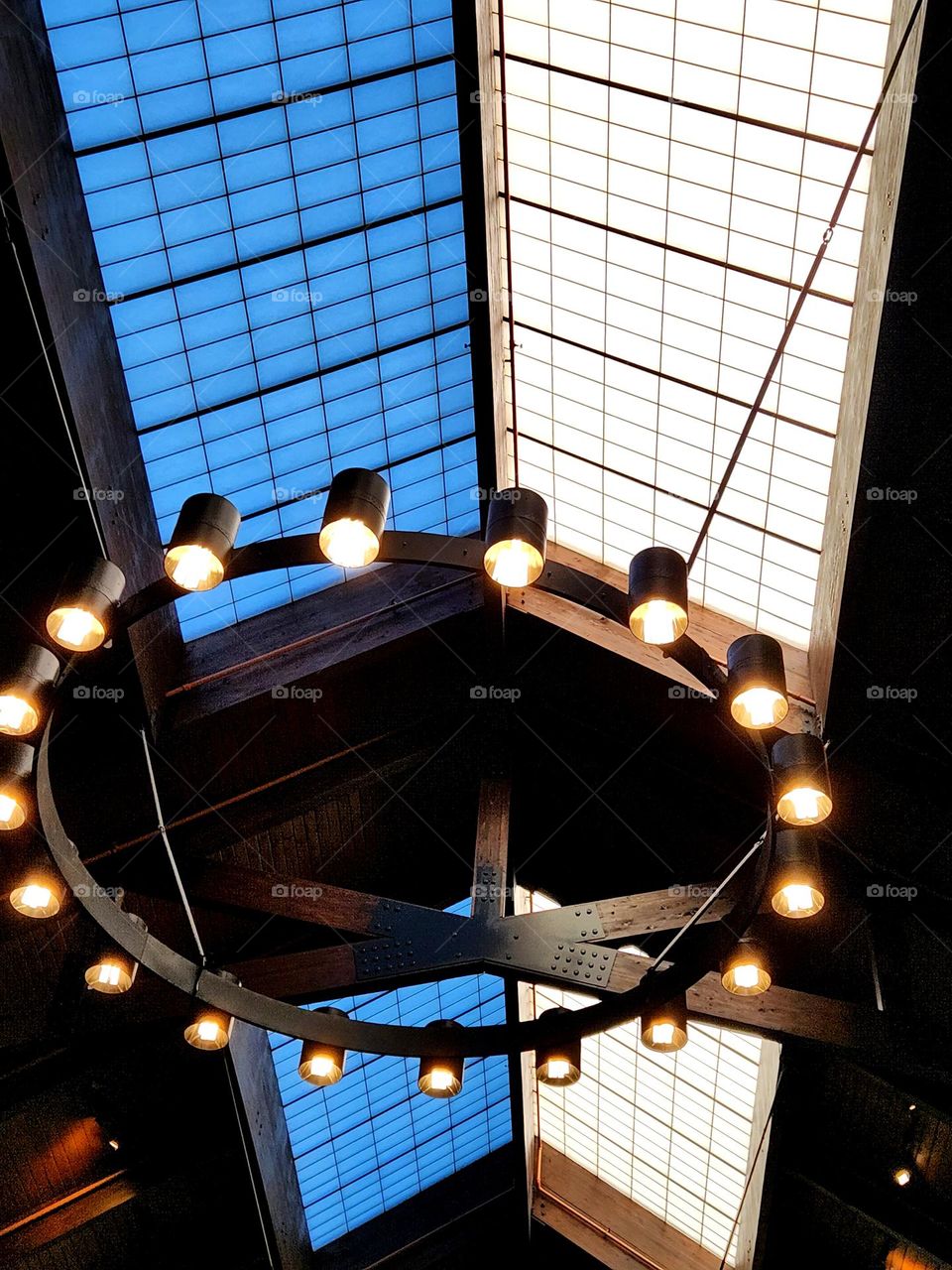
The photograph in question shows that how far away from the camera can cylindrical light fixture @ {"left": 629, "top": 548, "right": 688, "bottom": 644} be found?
533 cm

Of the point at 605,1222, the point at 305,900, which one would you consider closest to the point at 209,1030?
the point at 305,900

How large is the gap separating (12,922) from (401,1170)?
7825mm

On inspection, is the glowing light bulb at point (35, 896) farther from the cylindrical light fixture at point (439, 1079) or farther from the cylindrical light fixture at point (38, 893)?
the cylindrical light fixture at point (439, 1079)

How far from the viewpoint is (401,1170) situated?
16.4 metres

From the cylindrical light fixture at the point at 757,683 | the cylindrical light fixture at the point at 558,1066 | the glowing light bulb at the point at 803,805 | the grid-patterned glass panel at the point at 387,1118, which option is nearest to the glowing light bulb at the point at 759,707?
the cylindrical light fixture at the point at 757,683

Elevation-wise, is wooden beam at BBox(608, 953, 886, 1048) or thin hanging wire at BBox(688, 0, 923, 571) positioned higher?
Result: thin hanging wire at BBox(688, 0, 923, 571)

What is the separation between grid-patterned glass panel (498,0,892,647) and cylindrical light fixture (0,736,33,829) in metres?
5.58

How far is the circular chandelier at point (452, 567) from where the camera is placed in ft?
17.5

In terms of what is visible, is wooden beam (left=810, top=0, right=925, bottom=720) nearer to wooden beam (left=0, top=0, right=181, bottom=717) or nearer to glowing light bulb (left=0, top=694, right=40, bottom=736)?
wooden beam (left=0, top=0, right=181, bottom=717)

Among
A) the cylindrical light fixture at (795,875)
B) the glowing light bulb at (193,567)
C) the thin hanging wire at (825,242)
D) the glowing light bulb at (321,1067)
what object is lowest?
the cylindrical light fixture at (795,875)

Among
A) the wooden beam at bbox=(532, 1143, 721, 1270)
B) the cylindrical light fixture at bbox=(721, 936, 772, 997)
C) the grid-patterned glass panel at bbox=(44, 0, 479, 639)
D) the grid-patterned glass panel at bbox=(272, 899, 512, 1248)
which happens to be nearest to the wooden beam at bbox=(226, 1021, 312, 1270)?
the grid-patterned glass panel at bbox=(272, 899, 512, 1248)

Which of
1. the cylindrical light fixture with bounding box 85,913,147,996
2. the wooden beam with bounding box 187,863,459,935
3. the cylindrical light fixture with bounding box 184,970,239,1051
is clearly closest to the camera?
the cylindrical light fixture with bounding box 85,913,147,996

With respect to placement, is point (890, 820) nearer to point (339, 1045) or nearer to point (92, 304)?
point (339, 1045)

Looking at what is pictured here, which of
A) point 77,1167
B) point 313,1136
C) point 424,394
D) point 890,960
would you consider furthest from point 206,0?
point 313,1136
